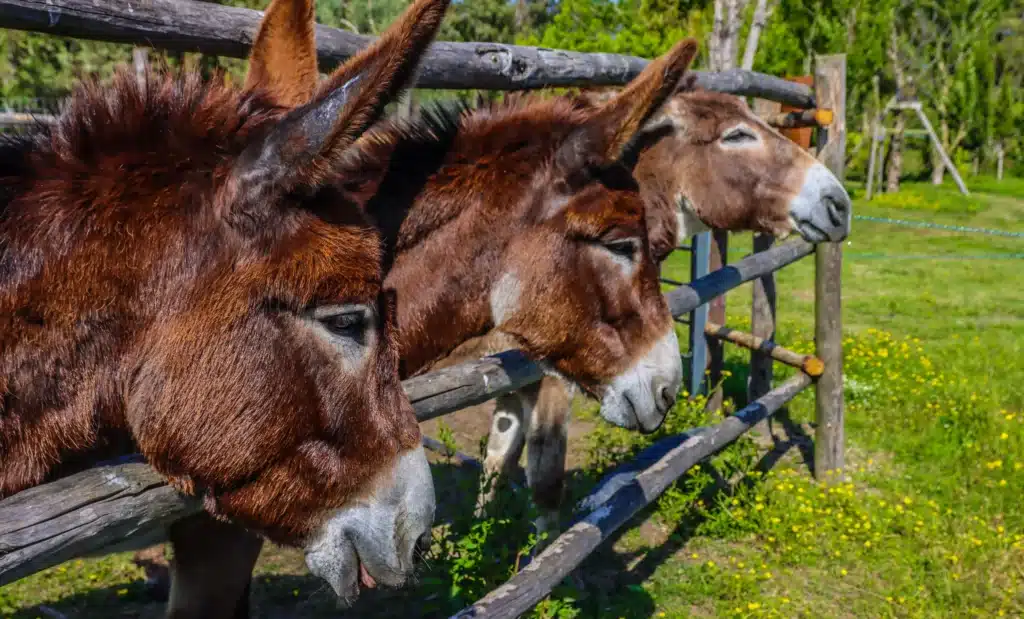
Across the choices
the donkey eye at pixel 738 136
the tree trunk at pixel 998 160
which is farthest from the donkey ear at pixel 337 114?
the tree trunk at pixel 998 160

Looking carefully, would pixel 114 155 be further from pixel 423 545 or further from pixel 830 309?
pixel 830 309

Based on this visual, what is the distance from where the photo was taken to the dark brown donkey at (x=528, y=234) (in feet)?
8.79

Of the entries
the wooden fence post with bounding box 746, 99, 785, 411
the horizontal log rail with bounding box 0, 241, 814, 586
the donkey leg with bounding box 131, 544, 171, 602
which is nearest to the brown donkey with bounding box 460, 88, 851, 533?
the wooden fence post with bounding box 746, 99, 785, 411

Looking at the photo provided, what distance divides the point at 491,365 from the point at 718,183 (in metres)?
2.62

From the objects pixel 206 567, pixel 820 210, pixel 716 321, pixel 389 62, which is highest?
pixel 389 62

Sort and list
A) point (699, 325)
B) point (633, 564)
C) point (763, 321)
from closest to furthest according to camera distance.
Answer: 1. point (633, 564)
2. point (763, 321)
3. point (699, 325)

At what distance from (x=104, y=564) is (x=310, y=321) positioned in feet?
11.2

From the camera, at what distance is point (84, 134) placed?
→ 1603 millimetres

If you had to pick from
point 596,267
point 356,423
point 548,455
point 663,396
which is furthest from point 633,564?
point 356,423

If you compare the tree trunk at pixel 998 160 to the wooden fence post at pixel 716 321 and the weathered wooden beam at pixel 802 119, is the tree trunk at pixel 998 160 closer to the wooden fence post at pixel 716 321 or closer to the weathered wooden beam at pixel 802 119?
the wooden fence post at pixel 716 321

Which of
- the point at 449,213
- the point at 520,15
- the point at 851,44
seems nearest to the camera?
the point at 449,213

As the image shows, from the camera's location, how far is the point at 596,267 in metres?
2.77

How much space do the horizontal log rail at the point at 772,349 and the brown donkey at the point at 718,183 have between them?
1.07 m

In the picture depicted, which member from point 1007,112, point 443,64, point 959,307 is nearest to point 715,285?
point 443,64
